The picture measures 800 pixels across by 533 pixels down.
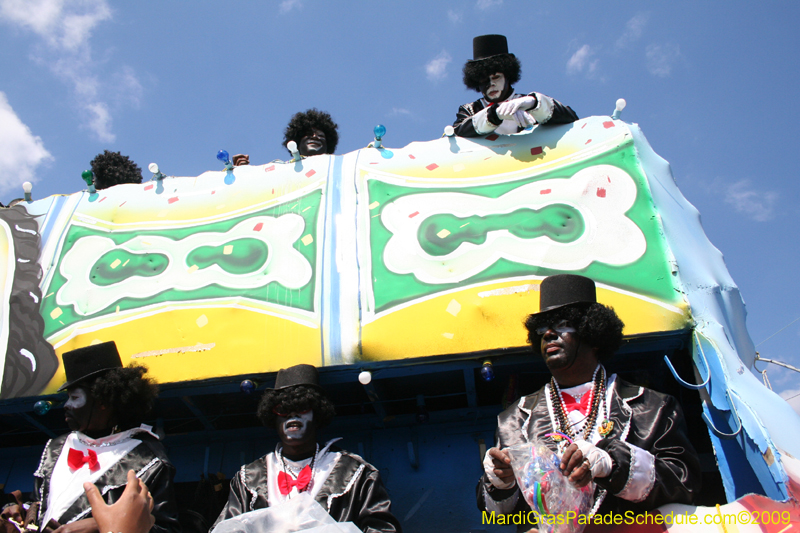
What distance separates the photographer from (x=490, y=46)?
238 inches

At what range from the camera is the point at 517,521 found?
296 centimetres

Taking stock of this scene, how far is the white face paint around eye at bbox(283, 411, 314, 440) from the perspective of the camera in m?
3.55

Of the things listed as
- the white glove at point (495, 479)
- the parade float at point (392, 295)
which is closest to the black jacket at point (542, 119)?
the parade float at point (392, 295)

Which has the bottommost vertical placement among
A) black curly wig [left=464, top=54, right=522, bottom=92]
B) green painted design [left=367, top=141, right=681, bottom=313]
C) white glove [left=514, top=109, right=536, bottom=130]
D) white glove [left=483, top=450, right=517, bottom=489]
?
white glove [left=483, top=450, right=517, bottom=489]

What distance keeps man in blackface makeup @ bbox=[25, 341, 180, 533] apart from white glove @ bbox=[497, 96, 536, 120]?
3.20 m

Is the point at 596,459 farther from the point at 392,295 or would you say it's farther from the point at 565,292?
the point at 392,295

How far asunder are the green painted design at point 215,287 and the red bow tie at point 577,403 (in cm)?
185

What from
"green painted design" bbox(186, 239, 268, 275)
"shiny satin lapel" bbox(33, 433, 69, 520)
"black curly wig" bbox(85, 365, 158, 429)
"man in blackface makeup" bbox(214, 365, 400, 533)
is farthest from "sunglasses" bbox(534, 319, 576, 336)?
"shiny satin lapel" bbox(33, 433, 69, 520)

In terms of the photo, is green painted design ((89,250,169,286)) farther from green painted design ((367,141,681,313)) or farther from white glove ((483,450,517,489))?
A: white glove ((483,450,517,489))

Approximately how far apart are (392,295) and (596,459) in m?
2.01

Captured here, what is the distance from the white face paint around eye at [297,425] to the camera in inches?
140

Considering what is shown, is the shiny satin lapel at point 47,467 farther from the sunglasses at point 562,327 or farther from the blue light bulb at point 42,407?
the sunglasses at point 562,327

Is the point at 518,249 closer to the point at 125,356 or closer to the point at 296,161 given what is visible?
the point at 296,161

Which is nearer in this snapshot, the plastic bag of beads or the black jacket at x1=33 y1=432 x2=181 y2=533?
the plastic bag of beads
